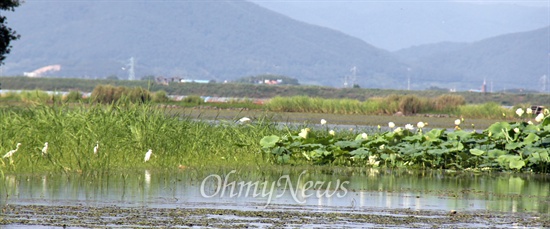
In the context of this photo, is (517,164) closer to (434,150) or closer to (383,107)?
(434,150)

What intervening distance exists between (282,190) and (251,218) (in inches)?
141

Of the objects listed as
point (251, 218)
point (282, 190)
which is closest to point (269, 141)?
point (282, 190)

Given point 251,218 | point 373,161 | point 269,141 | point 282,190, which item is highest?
point 269,141

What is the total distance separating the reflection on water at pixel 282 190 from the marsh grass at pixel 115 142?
988 mm

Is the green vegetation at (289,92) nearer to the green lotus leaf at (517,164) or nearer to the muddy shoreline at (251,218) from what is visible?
Answer: the green lotus leaf at (517,164)

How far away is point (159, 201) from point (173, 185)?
2259 millimetres

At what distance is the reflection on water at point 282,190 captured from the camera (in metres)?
13.7

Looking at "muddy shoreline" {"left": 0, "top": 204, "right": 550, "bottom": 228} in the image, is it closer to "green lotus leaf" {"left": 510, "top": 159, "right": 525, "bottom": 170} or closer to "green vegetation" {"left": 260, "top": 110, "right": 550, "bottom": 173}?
"green lotus leaf" {"left": 510, "top": 159, "right": 525, "bottom": 170}

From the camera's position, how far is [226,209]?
1295 cm

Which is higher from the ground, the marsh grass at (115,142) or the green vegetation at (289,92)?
the green vegetation at (289,92)

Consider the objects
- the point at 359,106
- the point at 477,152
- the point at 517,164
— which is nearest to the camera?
the point at 517,164

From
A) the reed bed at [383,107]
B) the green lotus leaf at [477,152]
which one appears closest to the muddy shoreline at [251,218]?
the green lotus leaf at [477,152]

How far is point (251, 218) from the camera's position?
1209cm

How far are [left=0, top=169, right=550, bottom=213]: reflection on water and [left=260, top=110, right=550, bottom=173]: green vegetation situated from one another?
148 centimetres
